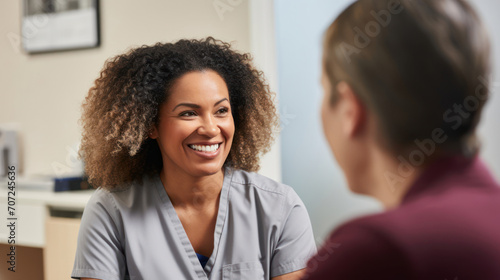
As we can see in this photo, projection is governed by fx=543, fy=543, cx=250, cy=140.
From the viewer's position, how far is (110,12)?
1959 mm

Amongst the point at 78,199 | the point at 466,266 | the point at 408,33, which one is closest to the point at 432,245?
the point at 466,266

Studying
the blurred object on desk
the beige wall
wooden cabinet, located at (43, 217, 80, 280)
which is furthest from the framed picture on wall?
wooden cabinet, located at (43, 217, 80, 280)

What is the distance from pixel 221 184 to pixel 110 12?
1.17 metres

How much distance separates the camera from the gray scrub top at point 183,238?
0.95m

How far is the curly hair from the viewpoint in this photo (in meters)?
0.96

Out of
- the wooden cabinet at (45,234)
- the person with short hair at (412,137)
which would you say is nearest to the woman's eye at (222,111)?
the person with short hair at (412,137)

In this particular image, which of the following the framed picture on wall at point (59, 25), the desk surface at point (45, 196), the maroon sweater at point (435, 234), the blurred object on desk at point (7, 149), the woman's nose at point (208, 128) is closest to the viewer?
the maroon sweater at point (435, 234)

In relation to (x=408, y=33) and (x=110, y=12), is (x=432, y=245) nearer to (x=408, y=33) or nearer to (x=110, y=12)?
(x=408, y=33)

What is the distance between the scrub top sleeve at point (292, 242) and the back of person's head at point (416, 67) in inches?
24.5

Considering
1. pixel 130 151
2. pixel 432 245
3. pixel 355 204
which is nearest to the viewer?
pixel 432 245

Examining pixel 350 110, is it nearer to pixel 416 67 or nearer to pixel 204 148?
pixel 416 67

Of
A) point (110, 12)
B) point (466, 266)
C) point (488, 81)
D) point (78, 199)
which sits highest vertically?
point (110, 12)

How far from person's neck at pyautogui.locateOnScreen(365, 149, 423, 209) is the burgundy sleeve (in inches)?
1.4

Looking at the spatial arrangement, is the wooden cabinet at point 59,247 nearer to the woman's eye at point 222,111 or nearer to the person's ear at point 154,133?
the person's ear at point 154,133
